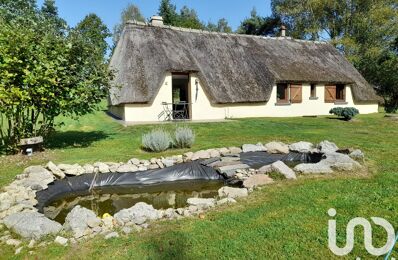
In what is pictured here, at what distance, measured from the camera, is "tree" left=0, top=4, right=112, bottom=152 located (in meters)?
8.33

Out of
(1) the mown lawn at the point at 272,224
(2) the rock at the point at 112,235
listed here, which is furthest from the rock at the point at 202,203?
(2) the rock at the point at 112,235

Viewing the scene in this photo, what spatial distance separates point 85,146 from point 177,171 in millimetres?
4024

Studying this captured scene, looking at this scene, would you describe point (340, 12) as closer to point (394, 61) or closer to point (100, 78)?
point (394, 61)

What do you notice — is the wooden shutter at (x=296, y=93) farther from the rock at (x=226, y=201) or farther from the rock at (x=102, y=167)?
the rock at (x=226, y=201)

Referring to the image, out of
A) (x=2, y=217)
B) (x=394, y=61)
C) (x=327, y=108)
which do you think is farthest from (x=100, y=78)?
(x=394, y=61)

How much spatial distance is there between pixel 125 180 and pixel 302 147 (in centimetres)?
548

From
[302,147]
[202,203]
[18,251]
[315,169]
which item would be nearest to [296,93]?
[302,147]

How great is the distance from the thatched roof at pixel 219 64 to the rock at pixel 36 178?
25.1 feet

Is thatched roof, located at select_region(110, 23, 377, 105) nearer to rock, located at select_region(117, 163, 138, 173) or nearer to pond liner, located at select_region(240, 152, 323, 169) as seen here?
rock, located at select_region(117, 163, 138, 173)

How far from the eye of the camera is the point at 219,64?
1819 centimetres

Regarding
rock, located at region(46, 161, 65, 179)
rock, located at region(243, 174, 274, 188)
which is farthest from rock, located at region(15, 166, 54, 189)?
rock, located at region(243, 174, 274, 188)

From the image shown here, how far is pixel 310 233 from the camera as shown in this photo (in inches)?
163

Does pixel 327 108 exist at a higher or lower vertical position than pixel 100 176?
higher

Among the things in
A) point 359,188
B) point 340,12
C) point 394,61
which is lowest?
point 359,188
